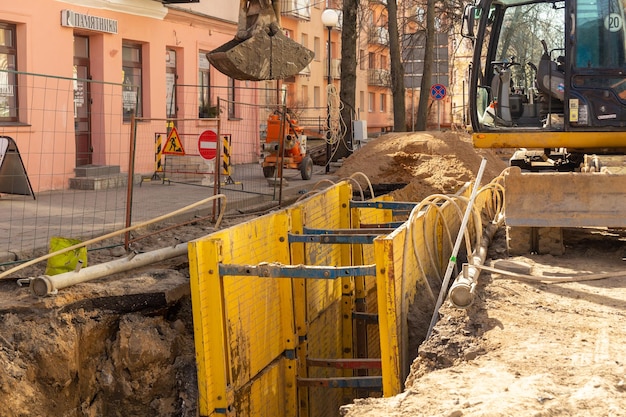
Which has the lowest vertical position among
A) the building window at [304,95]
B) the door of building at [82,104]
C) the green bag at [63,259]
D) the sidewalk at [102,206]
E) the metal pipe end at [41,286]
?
the metal pipe end at [41,286]

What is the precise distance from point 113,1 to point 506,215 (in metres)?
12.9

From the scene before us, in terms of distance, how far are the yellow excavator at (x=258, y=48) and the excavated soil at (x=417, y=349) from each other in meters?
2.50

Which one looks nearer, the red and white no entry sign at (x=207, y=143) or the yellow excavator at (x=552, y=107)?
the yellow excavator at (x=552, y=107)

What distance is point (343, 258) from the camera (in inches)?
387

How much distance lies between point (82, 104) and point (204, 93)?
37.5 ft

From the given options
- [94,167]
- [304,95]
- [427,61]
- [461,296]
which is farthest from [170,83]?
[304,95]

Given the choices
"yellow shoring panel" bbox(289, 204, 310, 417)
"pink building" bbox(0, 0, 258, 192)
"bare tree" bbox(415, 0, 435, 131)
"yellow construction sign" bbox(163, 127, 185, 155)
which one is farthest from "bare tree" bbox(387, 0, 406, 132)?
"yellow shoring panel" bbox(289, 204, 310, 417)

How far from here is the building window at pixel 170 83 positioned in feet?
71.2

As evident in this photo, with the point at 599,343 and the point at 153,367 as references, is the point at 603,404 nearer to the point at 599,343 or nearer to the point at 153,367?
the point at 599,343

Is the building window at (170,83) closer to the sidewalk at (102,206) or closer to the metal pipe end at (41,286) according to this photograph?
the sidewalk at (102,206)

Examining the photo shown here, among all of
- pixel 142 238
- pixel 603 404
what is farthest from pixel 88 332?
pixel 603 404

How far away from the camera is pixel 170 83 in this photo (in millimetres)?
22141

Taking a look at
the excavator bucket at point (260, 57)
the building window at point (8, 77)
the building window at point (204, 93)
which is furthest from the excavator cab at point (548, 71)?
the building window at point (204, 93)

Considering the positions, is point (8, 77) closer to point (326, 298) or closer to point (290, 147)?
point (290, 147)
